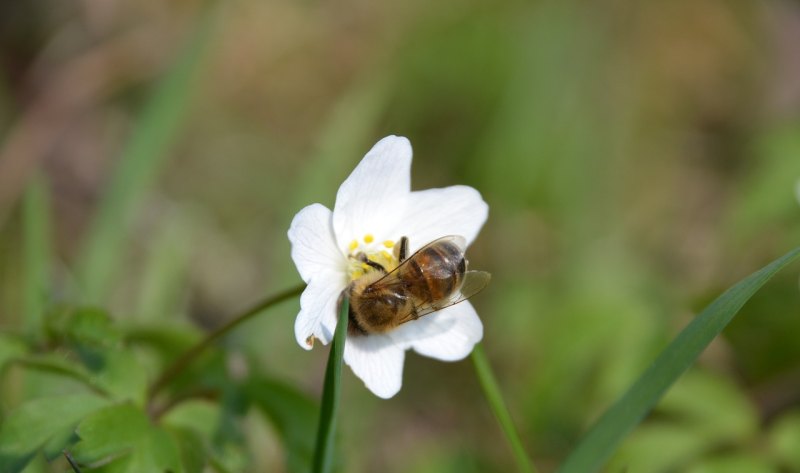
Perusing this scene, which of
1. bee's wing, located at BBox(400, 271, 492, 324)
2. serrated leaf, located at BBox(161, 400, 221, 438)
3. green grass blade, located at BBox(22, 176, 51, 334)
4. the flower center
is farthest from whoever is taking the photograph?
green grass blade, located at BBox(22, 176, 51, 334)

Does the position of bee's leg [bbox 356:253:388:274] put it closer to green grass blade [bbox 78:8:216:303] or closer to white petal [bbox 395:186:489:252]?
white petal [bbox 395:186:489:252]

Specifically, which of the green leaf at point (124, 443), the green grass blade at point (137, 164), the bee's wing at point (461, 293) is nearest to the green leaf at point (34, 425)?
the green leaf at point (124, 443)

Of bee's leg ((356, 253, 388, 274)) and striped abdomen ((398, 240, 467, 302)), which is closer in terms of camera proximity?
striped abdomen ((398, 240, 467, 302))

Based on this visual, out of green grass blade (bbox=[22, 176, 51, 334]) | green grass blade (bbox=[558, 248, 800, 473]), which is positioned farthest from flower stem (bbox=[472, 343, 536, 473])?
green grass blade (bbox=[22, 176, 51, 334])

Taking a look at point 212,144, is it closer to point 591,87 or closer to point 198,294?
point 198,294

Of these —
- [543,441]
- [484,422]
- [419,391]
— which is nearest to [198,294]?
[419,391]

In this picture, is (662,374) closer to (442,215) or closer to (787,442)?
(442,215)

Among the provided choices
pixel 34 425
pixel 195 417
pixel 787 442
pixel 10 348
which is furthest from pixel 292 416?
pixel 787 442
